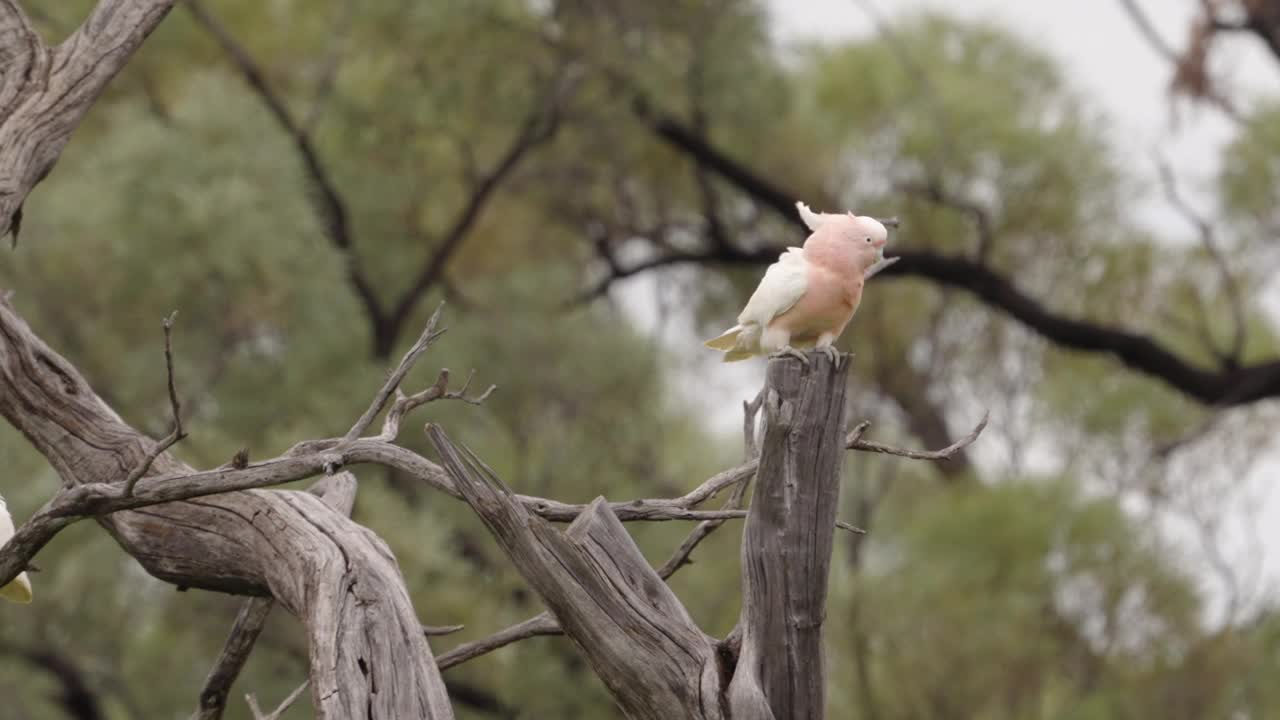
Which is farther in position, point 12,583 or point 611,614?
point 12,583

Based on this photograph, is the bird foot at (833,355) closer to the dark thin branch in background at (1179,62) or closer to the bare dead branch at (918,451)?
the bare dead branch at (918,451)

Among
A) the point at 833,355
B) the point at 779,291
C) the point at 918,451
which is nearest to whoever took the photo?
the point at 833,355

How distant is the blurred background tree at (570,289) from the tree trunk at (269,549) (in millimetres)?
4963

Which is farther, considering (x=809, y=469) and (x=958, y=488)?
(x=958, y=488)

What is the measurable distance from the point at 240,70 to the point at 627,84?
298cm

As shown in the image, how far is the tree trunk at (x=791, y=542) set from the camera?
266cm

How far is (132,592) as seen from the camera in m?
10.8

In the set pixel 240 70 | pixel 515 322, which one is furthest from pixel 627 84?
pixel 240 70

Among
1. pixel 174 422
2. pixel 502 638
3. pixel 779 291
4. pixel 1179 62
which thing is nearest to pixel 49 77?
pixel 174 422

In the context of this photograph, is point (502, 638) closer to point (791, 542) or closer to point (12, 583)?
point (791, 542)

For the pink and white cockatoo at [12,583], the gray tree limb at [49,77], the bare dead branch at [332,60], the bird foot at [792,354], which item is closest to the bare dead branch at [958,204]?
the bare dead branch at [332,60]

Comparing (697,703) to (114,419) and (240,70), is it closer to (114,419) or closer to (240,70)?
(114,419)

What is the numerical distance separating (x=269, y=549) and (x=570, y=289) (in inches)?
294

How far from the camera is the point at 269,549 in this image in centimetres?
305
